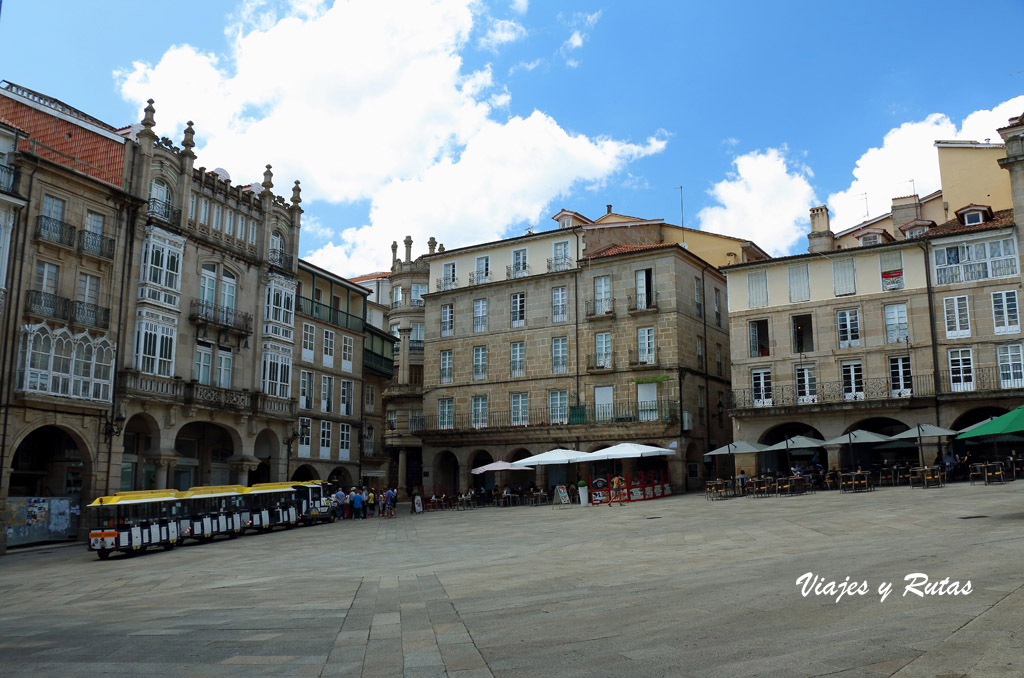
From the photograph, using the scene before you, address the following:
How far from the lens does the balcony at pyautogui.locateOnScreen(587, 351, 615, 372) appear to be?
150 ft

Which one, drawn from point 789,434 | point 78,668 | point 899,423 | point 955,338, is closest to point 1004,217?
point 955,338

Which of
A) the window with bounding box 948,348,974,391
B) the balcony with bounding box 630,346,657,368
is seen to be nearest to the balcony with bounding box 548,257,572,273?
the balcony with bounding box 630,346,657,368

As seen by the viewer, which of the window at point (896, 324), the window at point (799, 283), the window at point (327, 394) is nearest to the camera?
the window at point (896, 324)

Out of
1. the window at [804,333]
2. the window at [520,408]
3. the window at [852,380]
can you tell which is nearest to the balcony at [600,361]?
the window at [520,408]

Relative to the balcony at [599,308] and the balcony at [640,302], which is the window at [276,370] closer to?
the balcony at [599,308]

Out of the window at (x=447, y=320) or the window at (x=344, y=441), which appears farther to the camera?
the window at (x=447, y=320)

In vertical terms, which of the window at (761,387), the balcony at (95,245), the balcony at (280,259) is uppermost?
the balcony at (280,259)

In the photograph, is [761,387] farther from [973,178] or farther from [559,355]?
[973,178]

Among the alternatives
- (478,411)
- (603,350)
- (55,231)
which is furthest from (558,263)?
(55,231)

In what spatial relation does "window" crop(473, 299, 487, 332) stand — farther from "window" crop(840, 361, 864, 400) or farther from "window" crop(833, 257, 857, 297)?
"window" crop(840, 361, 864, 400)

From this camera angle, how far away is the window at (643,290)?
149ft

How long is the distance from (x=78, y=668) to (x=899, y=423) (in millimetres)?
38910

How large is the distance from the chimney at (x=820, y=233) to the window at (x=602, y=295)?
10.9 m

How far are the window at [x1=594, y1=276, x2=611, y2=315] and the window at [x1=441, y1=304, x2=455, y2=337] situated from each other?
31.5 feet
